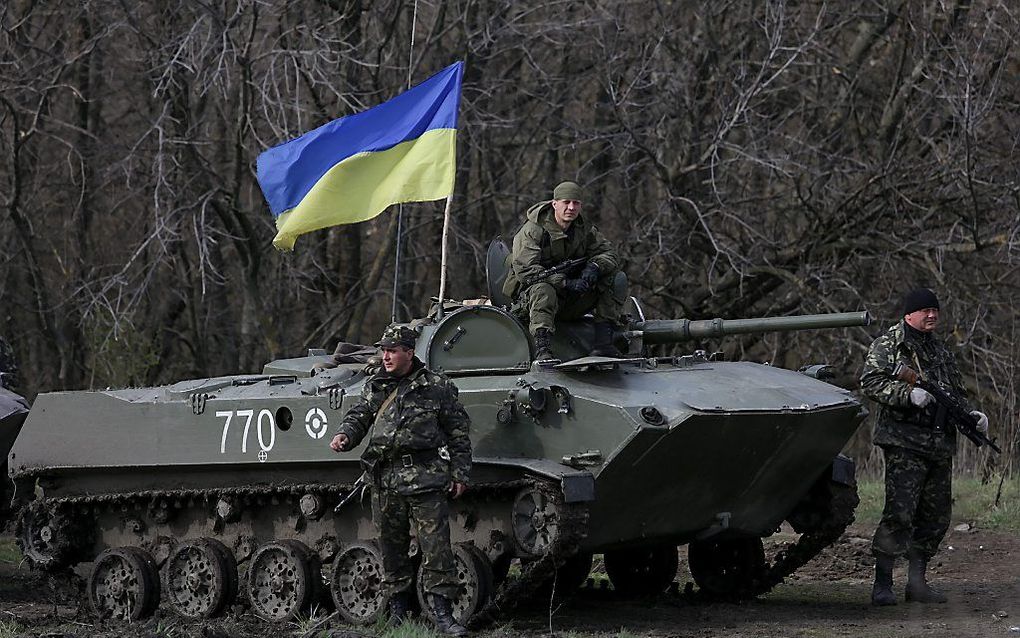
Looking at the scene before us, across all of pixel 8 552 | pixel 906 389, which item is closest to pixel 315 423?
pixel 906 389

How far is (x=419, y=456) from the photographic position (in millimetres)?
9406

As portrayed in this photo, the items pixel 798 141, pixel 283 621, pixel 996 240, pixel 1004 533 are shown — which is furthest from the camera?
pixel 798 141

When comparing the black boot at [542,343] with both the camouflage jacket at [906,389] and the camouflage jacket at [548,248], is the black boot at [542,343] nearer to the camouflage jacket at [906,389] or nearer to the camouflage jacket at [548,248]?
the camouflage jacket at [548,248]

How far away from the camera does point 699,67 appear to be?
1956 centimetres

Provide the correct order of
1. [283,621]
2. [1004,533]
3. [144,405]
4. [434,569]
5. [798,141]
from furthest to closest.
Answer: [798,141]
[1004,533]
[144,405]
[283,621]
[434,569]

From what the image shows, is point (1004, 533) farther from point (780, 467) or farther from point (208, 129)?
point (208, 129)

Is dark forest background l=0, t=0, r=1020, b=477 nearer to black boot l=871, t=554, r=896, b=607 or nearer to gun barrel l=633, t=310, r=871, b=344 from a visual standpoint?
black boot l=871, t=554, r=896, b=607

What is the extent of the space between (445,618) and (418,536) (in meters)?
0.49

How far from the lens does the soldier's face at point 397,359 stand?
9453 millimetres

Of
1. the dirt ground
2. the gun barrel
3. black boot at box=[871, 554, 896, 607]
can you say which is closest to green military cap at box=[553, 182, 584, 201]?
the gun barrel

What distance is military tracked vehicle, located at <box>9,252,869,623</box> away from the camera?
9.68m

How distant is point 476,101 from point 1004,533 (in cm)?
833

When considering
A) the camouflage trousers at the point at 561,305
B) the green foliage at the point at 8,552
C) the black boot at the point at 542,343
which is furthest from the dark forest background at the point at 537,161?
the black boot at the point at 542,343

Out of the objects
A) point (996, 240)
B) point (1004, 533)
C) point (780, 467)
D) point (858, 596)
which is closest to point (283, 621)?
point (780, 467)
